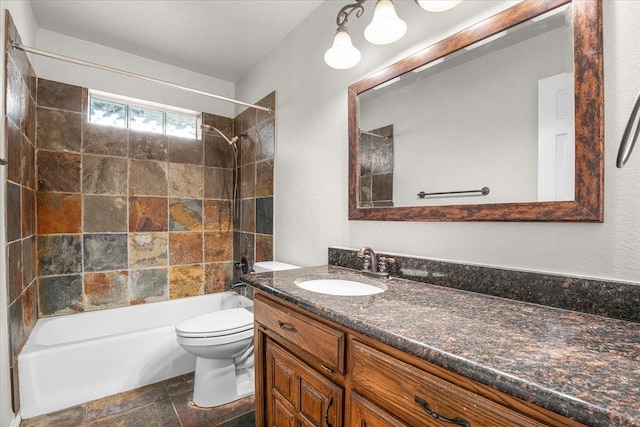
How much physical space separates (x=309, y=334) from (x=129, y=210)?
7.33 ft

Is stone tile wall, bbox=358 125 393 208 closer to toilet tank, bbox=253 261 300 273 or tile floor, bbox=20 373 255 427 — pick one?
toilet tank, bbox=253 261 300 273

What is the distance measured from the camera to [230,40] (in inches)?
92.3

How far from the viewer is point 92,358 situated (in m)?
1.86

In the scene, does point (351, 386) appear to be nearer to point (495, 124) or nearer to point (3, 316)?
point (495, 124)

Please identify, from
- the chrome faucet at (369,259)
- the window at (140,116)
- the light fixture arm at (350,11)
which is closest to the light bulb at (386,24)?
the light fixture arm at (350,11)

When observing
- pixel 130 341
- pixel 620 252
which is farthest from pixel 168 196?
pixel 620 252

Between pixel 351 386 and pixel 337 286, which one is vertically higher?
pixel 337 286

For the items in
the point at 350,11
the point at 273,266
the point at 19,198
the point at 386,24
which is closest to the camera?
the point at 386,24

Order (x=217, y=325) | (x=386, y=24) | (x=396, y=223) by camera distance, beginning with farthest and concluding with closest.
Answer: (x=217, y=325) → (x=396, y=223) → (x=386, y=24)

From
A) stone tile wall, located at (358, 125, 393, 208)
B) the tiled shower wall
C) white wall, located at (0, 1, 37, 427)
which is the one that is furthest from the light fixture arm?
white wall, located at (0, 1, 37, 427)

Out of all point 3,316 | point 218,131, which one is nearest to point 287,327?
point 3,316

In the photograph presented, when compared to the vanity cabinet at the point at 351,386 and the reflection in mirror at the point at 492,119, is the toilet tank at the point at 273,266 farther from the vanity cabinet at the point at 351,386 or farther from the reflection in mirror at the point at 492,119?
the reflection in mirror at the point at 492,119

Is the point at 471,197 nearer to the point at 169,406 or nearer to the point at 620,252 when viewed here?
the point at 620,252

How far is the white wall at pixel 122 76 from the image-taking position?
2.25 m
